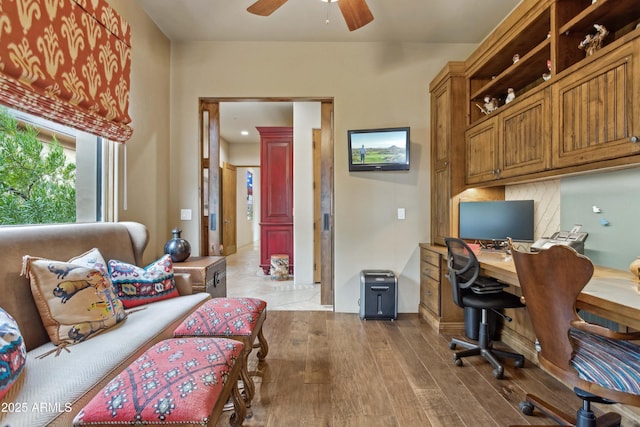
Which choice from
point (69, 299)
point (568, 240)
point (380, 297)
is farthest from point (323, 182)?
point (69, 299)

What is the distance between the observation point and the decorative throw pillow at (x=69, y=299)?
145 centimetres

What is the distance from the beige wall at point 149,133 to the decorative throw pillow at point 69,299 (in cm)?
112

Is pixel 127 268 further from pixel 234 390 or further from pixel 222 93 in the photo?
pixel 222 93

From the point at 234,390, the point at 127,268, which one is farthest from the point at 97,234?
the point at 234,390

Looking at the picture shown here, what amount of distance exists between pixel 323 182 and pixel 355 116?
83 cm

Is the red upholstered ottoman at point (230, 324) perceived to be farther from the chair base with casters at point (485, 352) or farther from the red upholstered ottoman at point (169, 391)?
the chair base with casters at point (485, 352)

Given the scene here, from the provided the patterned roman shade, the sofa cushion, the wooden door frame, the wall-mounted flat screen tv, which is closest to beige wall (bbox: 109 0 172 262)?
the patterned roman shade

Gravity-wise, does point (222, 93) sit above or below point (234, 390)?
A: above

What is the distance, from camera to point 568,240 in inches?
78.4

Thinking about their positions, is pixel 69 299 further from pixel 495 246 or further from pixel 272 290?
pixel 495 246

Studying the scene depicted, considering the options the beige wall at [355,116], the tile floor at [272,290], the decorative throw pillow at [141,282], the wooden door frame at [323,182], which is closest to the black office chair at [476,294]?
the beige wall at [355,116]

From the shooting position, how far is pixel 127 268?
6.63 ft

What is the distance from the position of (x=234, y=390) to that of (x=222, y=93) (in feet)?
9.87

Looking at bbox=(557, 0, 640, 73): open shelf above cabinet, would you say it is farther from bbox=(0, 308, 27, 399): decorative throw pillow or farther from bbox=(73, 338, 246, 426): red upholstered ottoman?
bbox=(0, 308, 27, 399): decorative throw pillow
